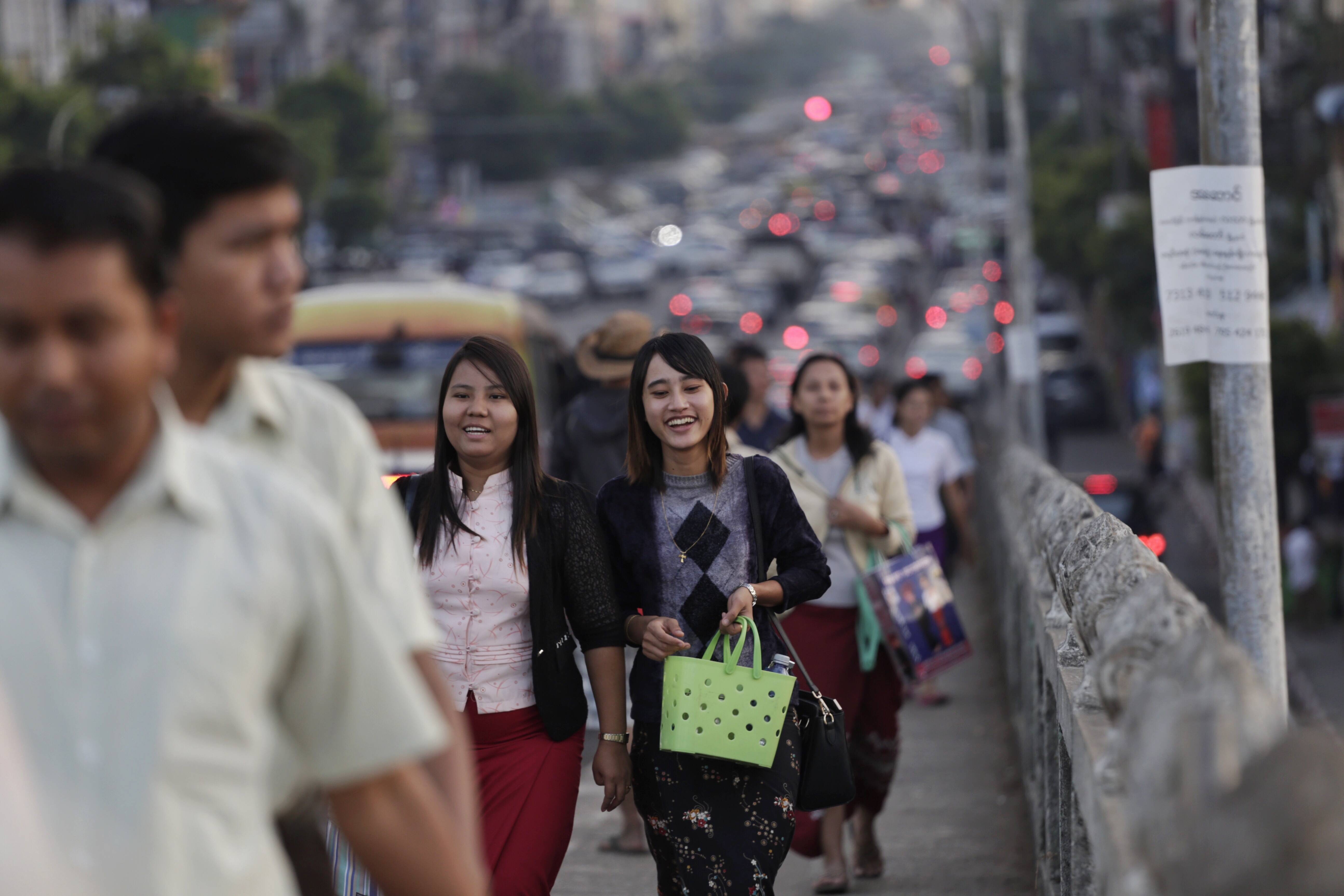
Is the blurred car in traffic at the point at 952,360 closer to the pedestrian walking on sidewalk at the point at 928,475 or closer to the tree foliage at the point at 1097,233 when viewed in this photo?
the tree foliage at the point at 1097,233

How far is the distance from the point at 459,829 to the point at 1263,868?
3.02ft

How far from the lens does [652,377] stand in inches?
192

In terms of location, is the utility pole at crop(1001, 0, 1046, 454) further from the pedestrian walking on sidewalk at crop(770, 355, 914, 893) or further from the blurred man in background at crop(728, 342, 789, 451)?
the pedestrian walking on sidewalk at crop(770, 355, 914, 893)

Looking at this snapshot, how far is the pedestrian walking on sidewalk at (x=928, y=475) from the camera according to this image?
10781 millimetres

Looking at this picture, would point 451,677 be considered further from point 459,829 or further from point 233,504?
point 233,504

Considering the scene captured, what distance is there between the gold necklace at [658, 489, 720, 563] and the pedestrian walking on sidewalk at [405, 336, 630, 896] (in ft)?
0.97

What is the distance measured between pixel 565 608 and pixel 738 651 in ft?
1.47

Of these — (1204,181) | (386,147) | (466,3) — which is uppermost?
(466,3)

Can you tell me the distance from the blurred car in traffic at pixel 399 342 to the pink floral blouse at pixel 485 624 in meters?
8.87

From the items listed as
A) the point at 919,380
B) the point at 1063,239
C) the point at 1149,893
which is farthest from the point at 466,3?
the point at 1149,893

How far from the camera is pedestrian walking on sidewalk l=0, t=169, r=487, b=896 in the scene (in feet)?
6.22

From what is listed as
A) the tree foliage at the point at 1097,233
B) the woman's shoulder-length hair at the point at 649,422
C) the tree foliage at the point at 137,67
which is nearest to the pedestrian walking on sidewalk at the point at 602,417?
the woman's shoulder-length hair at the point at 649,422

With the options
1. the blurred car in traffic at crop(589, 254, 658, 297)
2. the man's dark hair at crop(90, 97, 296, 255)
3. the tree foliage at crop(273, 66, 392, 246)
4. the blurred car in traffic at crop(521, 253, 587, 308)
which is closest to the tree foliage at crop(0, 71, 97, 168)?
the tree foliage at crop(273, 66, 392, 246)

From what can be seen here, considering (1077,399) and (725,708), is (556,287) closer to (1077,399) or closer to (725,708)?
(1077,399)
